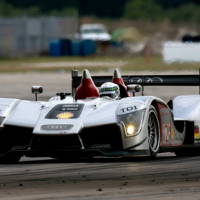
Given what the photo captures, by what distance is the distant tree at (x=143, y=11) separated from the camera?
11960 centimetres

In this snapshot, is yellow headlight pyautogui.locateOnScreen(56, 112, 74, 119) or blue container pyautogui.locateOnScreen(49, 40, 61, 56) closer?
yellow headlight pyautogui.locateOnScreen(56, 112, 74, 119)

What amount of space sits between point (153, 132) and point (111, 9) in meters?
130

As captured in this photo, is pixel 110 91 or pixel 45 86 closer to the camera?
pixel 110 91

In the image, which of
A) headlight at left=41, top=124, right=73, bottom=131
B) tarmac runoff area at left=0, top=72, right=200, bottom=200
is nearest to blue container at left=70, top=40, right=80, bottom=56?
tarmac runoff area at left=0, top=72, right=200, bottom=200

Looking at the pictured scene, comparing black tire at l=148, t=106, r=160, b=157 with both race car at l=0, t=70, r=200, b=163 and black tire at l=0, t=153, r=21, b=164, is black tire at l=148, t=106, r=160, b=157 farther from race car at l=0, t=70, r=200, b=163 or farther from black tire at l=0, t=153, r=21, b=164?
black tire at l=0, t=153, r=21, b=164

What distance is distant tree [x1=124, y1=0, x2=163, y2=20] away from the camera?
120 metres

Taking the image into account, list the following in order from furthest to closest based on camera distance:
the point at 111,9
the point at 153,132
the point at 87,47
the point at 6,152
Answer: the point at 111,9 < the point at 87,47 < the point at 153,132 < the point at 6,152

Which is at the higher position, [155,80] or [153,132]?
[155,80]

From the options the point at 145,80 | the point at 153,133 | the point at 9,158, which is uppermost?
the point at 145,80

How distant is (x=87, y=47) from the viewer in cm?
6469

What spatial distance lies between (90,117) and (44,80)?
1042 inches

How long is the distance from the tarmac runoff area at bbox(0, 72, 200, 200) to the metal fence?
4991 centimetres

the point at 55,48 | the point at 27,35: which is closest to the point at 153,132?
the point at 55,48

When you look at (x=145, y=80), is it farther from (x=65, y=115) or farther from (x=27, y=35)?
(x=27, y=35)
